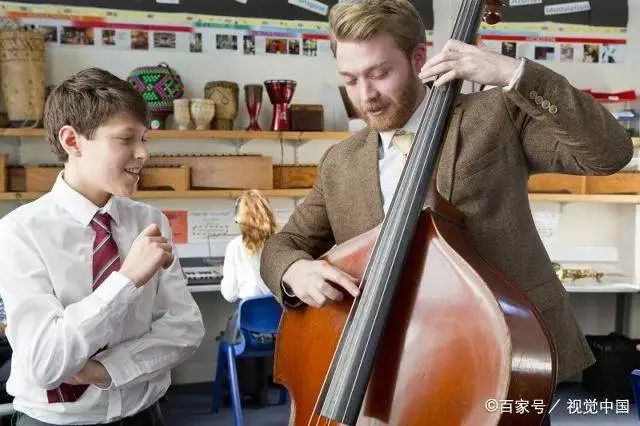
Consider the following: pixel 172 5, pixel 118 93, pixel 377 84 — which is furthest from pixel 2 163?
pixel 377 84

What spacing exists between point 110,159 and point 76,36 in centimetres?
337

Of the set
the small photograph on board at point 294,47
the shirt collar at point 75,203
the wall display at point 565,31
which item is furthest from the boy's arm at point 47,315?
the wall display at point 565,31

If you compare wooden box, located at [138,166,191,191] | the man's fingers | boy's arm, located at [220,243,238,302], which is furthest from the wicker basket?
the man's fingers

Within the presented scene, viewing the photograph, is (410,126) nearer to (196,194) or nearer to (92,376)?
(92,376)

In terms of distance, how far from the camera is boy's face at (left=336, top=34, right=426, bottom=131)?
1284mm

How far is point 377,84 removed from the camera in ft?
4.28

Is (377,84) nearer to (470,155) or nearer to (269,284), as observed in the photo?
(470,155)

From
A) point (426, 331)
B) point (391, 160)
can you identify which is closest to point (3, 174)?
point (391, 160)

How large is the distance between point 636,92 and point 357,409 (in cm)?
469

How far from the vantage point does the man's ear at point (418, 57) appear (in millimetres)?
1329

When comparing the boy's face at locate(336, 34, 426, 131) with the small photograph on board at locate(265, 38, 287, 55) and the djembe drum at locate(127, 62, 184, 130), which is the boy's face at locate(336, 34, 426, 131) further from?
the small photograph on board at locate(265, 38, 287, 55)

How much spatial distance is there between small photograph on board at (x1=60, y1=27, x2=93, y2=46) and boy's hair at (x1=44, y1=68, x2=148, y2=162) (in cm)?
323

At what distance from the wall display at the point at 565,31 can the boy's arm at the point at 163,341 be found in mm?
4042

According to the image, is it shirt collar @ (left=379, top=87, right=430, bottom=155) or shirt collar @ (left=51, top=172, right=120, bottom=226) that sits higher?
shirt collar @ (left=379, top=87, right=430, bottom=155)
